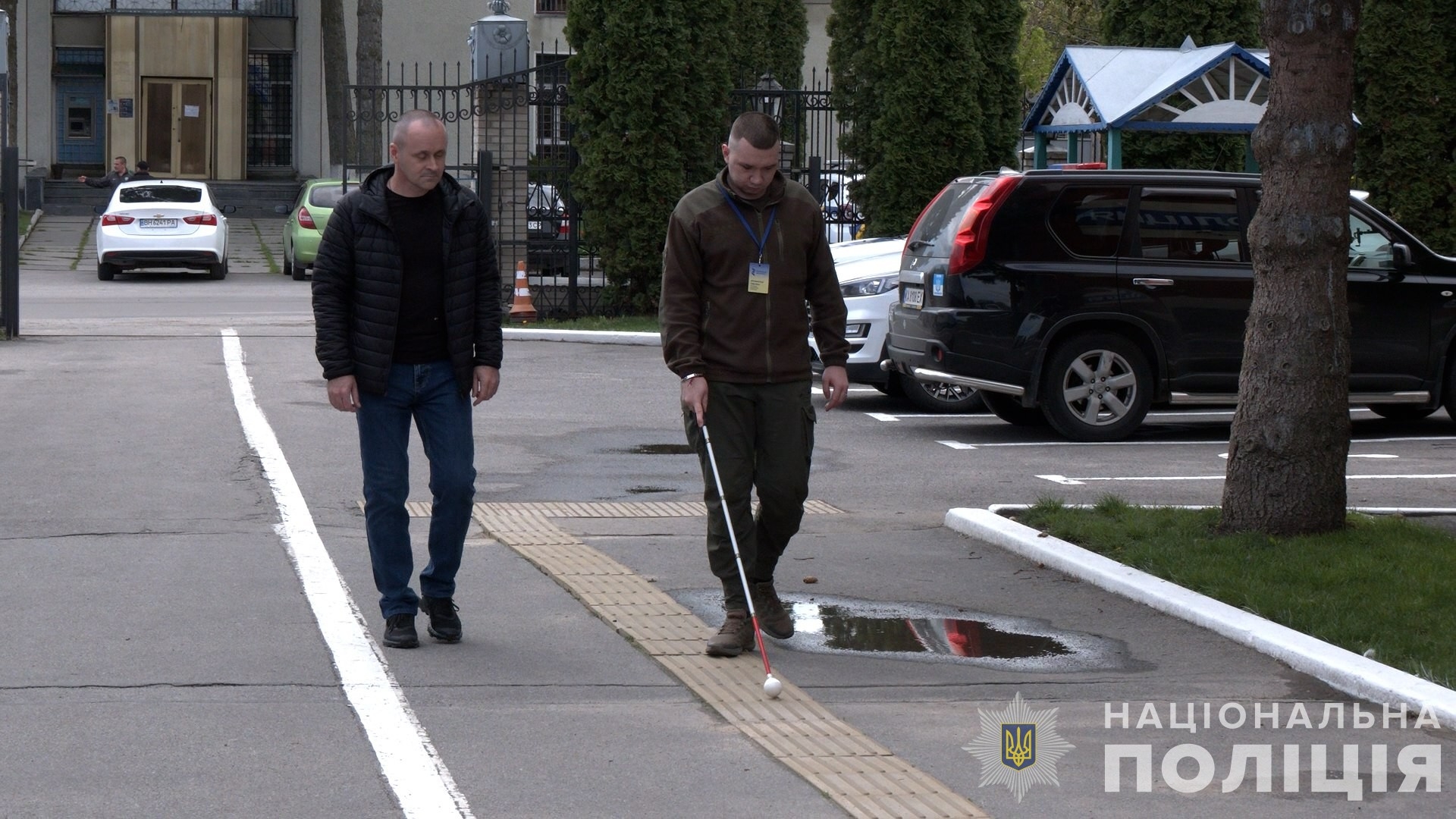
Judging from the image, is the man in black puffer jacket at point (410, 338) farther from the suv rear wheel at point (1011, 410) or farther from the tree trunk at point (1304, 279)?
the suv rear wheel at point (1011, 410)

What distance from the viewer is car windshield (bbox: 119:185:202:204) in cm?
2877

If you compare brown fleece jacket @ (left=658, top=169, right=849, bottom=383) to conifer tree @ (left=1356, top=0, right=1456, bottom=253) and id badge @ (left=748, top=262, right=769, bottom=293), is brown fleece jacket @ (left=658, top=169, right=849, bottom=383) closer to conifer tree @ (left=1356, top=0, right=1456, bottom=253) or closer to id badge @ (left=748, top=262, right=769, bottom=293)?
id badge @ (left=748, top=262, right=769, bottom=293)

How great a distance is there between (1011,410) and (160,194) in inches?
769

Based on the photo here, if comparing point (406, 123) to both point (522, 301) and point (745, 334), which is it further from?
point (522, 301)

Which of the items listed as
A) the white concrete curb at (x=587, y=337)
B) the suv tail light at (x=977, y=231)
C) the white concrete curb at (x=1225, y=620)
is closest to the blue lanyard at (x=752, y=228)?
the white concrete curb at (x=1225, y=620)

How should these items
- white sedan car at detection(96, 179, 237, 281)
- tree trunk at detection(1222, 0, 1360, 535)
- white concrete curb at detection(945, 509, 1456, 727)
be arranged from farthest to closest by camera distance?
white sedan car at detection(96, 179, 237, 281) → tree trunk at detection(1222, 0, 1360, 535) → white concrete curb at detection(945, 509, 1456, 727)

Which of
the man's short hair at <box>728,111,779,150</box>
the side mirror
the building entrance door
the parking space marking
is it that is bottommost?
the parking space marking

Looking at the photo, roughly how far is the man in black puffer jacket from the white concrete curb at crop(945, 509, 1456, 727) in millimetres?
2787

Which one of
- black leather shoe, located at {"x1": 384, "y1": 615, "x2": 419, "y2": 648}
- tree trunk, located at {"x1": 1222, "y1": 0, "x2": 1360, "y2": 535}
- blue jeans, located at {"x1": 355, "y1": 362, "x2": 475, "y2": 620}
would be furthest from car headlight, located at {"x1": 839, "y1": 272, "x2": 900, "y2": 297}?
black leather shoe, located at {"x1": 384, "y1": 615, "x2": 419, "y2": 648}

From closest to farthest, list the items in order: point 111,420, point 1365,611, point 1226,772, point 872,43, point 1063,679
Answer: point 1226,772 → point 1063,679 → point 1365,611 → point 111,420 → point 872,43

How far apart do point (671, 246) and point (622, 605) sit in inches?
61.5

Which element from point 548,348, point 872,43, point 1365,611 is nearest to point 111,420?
point 548,348

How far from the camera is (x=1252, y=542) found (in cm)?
784

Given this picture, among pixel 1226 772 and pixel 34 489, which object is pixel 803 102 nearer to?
pixel 34 489
